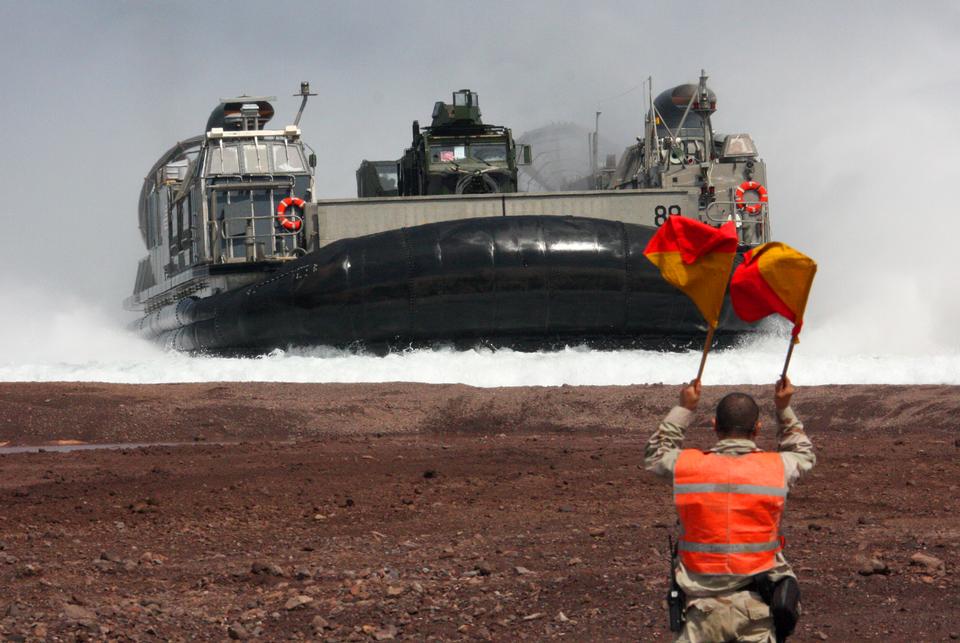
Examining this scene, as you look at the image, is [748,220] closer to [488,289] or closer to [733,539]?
[488,289]

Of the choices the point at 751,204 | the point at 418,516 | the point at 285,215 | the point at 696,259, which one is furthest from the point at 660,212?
the point at 696,259

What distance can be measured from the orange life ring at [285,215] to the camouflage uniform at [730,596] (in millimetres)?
10433

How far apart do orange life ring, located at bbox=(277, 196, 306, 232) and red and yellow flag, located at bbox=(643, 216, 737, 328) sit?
33.3 ft

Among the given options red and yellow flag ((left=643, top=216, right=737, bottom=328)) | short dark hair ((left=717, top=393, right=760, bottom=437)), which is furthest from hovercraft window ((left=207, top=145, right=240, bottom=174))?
short dark hair ((left=717, top=393, right=760, bottom=437))

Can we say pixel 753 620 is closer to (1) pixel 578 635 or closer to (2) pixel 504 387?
(1) pixel 578 635

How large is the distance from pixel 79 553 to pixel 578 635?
79.0 inches

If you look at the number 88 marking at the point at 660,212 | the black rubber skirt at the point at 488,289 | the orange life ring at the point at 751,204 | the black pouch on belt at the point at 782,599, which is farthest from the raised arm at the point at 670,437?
the orange life ring at the point at 751,204

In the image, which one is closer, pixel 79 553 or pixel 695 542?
pixel 695 542

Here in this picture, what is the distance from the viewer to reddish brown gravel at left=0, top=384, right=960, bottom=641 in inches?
167

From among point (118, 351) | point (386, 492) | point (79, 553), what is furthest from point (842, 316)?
A: point (79, 553)

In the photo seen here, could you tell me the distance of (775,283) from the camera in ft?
10.3

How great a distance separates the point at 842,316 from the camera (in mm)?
15594

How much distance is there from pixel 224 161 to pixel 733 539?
39.5 ft

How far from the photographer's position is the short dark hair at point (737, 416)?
9.68 feet
